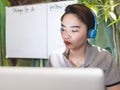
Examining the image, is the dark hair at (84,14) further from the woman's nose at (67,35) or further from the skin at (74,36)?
the woman's nose at (67,35)

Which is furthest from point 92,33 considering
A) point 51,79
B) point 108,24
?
point 51,79

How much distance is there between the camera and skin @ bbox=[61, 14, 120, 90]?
1.58m

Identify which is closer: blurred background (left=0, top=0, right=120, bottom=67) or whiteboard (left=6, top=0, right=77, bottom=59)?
blurred background (left=0, top=0, right=120, bottom=67)

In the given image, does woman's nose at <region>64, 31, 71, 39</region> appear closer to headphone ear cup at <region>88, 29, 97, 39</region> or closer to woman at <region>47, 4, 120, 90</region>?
woman at <region>47, 4, 120, 90</region>

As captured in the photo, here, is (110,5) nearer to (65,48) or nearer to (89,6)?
(89,6)

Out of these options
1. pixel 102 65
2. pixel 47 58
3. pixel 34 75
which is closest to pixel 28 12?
pixel 47 58

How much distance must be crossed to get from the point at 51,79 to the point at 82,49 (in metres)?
0.99

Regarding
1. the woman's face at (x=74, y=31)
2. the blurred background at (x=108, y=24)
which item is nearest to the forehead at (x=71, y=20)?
the woman's face at (x=74, y=31)

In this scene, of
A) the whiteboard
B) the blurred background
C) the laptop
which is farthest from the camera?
the whiteboard

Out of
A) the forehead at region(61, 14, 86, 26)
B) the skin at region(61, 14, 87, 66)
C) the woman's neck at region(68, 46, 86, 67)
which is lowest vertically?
the woman's neck at region(68, 46, 86, 67)

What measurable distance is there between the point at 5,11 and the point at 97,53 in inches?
33.5

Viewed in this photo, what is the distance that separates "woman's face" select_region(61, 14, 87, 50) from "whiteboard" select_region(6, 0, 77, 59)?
0.06m

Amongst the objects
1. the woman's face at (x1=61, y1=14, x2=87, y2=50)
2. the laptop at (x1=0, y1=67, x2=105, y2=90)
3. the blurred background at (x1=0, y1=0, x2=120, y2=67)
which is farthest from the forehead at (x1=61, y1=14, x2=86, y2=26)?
the laptop at (x1=0, y1=67, x2=105, y2=90)

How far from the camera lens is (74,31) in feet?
5.20
